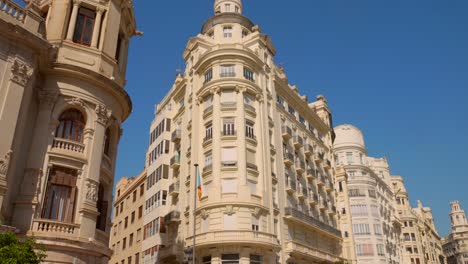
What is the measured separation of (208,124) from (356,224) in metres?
43.0

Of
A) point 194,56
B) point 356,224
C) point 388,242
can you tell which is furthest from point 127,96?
point 388,242

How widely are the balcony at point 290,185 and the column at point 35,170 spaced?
29.0m

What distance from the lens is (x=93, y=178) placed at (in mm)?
23438

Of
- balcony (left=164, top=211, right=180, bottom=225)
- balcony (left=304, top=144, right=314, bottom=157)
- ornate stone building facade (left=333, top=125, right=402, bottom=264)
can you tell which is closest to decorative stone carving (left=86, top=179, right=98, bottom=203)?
balcony (left=164, top=211, right=180, bottom=225)

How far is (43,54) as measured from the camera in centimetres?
2305

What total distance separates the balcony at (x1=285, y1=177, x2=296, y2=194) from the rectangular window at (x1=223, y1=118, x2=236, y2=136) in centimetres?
946

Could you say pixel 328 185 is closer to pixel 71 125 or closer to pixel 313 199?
pixel 313 199

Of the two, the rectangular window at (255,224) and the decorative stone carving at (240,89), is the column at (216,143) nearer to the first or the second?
the decorative stone carving at (240,89)

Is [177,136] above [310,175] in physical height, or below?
above

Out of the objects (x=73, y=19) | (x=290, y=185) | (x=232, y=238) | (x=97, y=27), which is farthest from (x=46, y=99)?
(x=290, y=185)

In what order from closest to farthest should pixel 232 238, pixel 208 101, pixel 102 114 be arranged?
pixel 102 114 → pixel 232 238 → pixel 208 101

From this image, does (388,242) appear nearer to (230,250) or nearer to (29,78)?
(230,250)

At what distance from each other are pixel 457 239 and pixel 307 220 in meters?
139

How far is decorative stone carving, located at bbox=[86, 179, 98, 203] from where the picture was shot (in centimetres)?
2288
